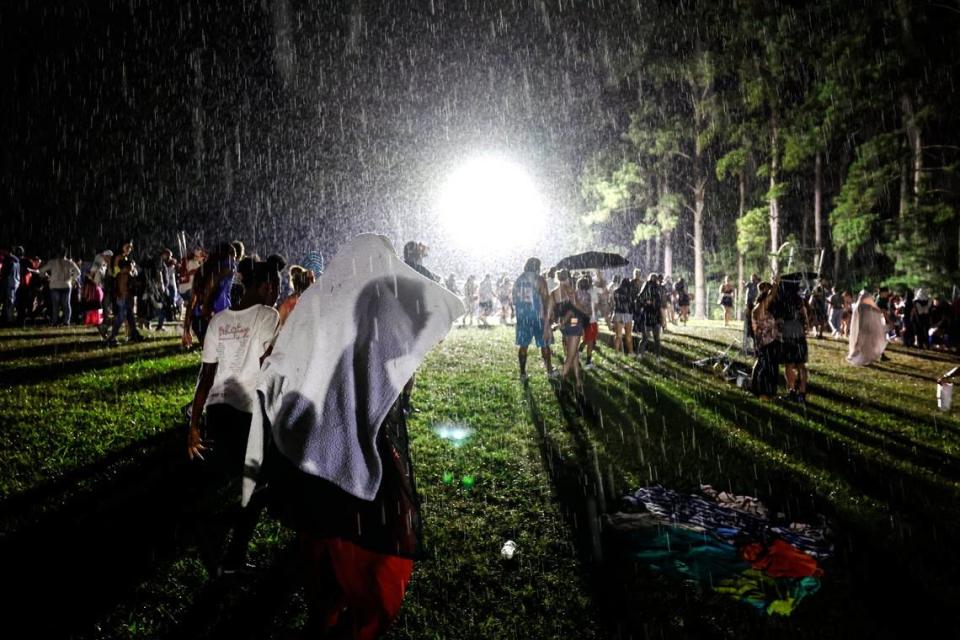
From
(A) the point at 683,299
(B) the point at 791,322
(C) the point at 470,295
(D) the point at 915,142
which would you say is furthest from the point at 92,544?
(D) the point at 915,142

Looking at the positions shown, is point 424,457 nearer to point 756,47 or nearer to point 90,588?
point 90,588

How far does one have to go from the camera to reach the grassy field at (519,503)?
10.9 ft

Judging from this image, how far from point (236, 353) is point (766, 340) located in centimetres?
845

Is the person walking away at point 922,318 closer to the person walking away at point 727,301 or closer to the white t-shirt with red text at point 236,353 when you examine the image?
the person walking away at point 727,301

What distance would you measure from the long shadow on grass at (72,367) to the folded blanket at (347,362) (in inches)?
326

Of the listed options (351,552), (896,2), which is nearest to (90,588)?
(351,552)

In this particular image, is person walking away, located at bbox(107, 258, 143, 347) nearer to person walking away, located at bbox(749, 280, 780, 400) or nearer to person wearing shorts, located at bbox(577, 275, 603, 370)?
person wearing shorts, located at bbox(577, 275, 603, 370)

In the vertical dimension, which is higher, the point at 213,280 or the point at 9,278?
the point at 9,278

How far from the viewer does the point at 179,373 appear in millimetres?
9164

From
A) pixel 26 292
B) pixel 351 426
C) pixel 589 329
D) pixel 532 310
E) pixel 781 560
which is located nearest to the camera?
pixel 351 426

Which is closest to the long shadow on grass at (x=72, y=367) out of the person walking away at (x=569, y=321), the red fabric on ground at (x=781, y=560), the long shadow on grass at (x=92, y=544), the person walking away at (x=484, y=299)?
the long shadow on grass at (x=92, y=544)

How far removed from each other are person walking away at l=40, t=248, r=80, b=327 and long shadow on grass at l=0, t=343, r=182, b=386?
4980 millimetres

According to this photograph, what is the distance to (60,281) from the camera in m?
14.2

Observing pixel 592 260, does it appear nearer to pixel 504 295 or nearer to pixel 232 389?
pixel 504 295
